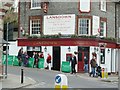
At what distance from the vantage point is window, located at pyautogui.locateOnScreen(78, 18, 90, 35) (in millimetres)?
39875

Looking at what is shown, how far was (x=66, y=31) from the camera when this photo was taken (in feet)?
129

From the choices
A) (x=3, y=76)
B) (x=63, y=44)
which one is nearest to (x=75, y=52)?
(x=63, y=44)

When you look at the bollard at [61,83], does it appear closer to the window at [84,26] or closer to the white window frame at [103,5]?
the window at [84,26]

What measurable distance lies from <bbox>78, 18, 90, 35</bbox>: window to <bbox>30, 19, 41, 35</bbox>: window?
4669mm

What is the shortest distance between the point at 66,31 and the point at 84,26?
2095mm

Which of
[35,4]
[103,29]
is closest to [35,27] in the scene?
[35,4]

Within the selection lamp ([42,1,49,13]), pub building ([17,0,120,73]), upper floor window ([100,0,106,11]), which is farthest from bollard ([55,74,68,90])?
upper floor window ([100,0,106,11])

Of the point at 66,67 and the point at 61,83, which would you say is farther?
the point at 66,67

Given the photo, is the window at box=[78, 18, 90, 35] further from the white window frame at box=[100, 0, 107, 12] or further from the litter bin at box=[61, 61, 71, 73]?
the litter bin at box=[61, 61, 71, 73]

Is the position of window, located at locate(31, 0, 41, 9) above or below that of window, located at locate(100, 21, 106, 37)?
above

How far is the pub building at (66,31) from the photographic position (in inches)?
1540

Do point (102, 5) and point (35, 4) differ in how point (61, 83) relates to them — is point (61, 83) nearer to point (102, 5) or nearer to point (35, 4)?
point (35, 4)

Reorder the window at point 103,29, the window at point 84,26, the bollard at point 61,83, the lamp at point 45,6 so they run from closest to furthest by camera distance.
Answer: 1. the bollard at point 61,83
2. the window at point 84,26
3. the lamp at point 45,6
4. the window at point 103,29

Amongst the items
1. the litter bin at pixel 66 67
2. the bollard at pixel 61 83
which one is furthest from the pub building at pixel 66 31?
the bollard at pixel 61 83
